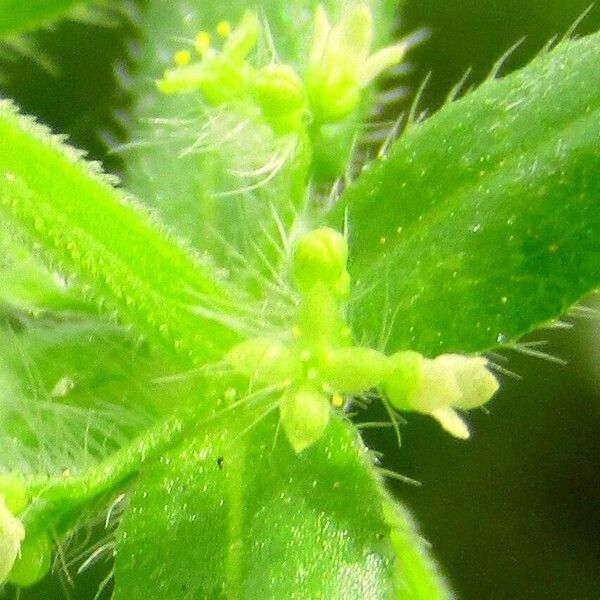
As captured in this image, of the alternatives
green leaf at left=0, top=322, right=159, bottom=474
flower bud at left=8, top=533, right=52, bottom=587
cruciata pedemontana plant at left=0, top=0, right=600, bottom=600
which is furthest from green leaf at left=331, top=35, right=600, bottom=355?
flower bud at left=8, top=533, right=52, bottom=587

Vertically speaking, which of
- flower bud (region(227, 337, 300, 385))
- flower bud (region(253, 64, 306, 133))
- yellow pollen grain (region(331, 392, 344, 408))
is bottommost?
yellow pollen grain (region(331, 392, 344, 408))

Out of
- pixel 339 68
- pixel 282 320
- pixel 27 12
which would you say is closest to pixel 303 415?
pixel 282 320

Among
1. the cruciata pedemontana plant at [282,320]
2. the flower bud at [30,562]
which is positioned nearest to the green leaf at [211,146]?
the cruciata pedemontana plant at [282,320]

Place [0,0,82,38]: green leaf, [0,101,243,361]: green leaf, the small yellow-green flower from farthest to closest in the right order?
[0,0,82,38]: green leaf → the small yellow-green flower → [0,101,243,361]: green leaf

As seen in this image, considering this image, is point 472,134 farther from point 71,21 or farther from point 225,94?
point 71,21

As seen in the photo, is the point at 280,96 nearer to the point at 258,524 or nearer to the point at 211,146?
the point at 211,146

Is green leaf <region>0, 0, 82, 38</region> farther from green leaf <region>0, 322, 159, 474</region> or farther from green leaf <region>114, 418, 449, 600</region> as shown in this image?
green leaf <region>114, 418, 449, 600</region>

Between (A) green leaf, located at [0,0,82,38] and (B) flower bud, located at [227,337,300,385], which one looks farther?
(A) green leaf, located at [0,0,82,38]

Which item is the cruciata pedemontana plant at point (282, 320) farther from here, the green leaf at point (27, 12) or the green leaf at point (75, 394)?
the green leaf at point (27, 12)
